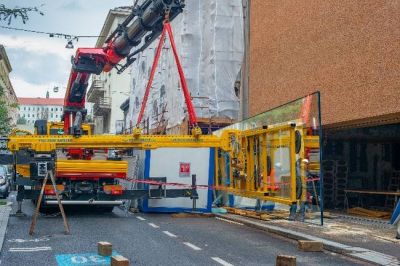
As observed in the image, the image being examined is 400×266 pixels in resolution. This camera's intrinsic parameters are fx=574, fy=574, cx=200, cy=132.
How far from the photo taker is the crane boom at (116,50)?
14.5m

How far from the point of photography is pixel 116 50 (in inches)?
650

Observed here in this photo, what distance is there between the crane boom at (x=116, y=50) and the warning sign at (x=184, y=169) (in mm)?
3338

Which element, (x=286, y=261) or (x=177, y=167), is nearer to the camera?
(x=286, y=261)

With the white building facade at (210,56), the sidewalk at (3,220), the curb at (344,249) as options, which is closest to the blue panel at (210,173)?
the curb at (344,249)

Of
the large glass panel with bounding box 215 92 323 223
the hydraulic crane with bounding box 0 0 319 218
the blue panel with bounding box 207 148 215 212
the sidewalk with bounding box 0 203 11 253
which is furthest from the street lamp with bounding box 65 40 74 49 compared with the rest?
the large glass panel with bounding box 215 92 323 223

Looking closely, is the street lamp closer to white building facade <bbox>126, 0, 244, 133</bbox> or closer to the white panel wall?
the white panel wall

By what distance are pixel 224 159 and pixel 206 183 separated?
3.21 feet

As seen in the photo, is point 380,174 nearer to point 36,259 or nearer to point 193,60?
point 193,60

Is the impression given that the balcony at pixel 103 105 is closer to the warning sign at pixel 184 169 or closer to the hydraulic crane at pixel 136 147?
the hydraulic crane at pixel 136 147

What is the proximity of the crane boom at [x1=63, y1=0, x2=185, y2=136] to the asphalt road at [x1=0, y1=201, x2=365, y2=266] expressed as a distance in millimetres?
3182

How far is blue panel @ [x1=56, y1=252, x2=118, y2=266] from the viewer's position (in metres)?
9.08

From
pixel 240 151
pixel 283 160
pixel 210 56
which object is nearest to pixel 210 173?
pixel 240 151

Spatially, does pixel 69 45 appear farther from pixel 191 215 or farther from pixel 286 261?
pixel 286 261

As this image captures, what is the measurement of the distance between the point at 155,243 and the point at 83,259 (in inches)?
87.9
